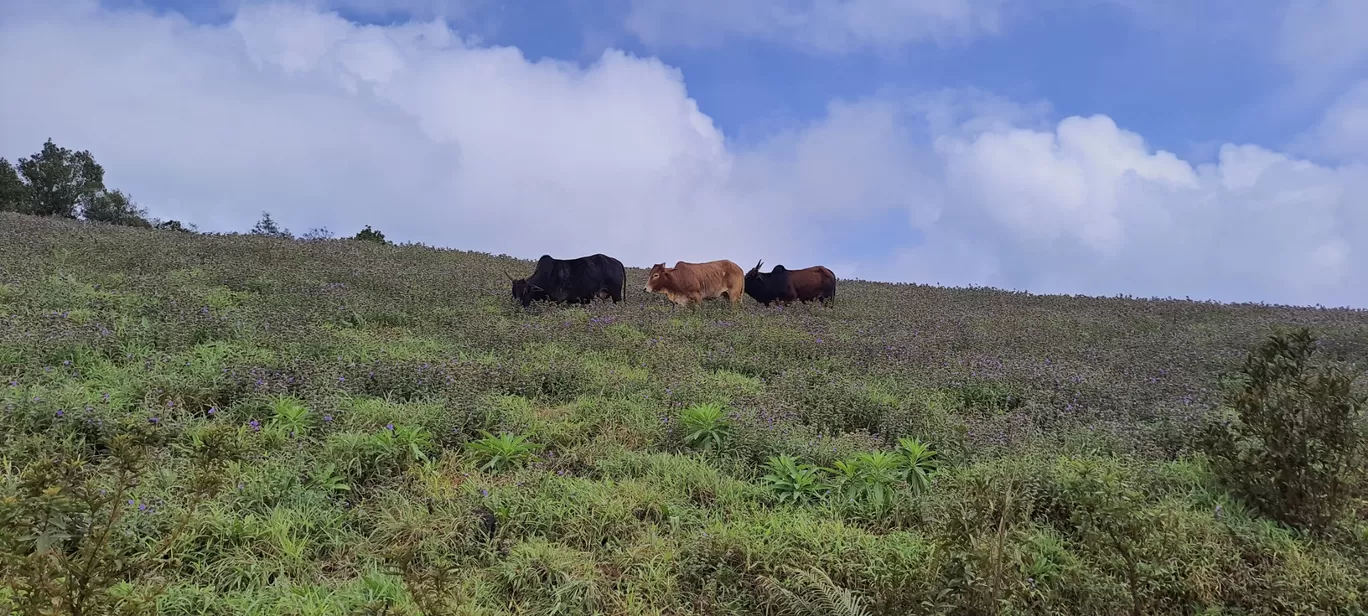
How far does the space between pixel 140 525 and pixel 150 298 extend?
20.6 ft

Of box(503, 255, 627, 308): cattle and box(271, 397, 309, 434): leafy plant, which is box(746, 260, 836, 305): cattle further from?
box(271, 397, 309, 434): leafy plant

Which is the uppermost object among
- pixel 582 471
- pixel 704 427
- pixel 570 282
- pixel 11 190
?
pixel 11 190

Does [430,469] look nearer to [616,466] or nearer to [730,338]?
[616,466]

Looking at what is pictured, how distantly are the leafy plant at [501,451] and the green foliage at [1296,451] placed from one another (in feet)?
15.0

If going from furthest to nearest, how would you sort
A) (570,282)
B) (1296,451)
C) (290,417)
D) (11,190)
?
(11,190)
(570,282)
(290,417)
(1296,451)

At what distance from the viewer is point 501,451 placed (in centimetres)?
500

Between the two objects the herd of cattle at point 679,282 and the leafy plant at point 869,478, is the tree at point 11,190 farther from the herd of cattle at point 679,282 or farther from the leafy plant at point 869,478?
the leafy plant at point 869,478

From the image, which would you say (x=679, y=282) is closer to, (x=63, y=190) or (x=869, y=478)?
(x=869, y=478)

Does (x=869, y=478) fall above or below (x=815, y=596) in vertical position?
above

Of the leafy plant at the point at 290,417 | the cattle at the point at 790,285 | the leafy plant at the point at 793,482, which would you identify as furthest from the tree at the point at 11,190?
the leafy plant at the point at 793,482

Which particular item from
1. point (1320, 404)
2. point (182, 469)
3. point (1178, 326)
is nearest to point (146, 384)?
point (182, 469)

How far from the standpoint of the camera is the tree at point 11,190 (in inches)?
1100

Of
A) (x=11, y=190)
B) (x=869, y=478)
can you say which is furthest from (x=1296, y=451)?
(x=11, y=190)

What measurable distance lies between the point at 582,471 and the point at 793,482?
142 centimetres
